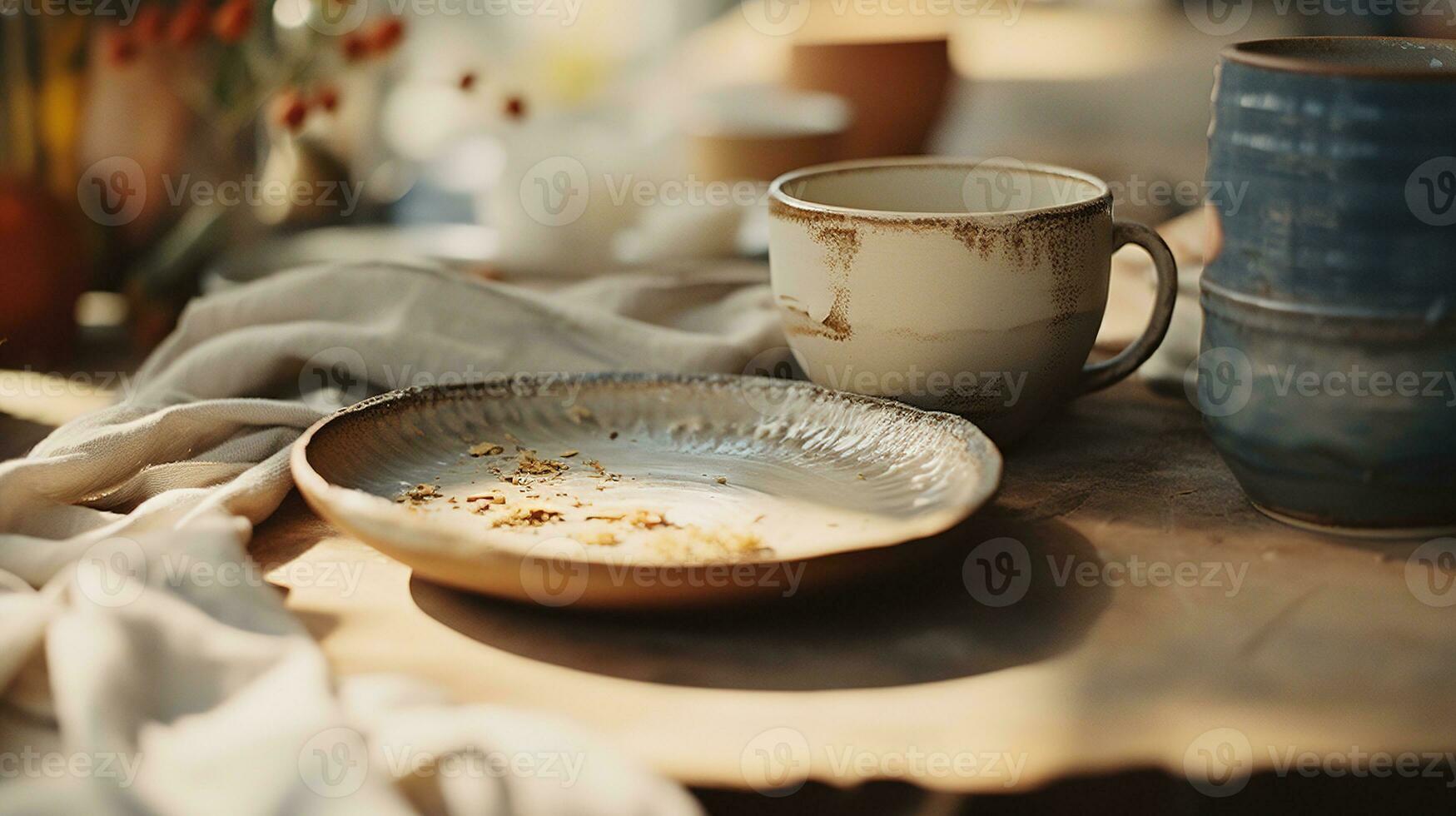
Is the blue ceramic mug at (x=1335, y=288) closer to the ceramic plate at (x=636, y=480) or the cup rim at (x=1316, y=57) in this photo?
the cup rim at (x=1316, y=57)

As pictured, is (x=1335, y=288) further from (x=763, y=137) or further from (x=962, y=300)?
(x=763, y=137)

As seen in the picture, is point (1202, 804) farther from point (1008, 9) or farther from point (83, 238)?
point (1008, 9)

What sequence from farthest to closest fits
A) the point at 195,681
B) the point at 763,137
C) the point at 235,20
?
the point at 763,137, the point at 235,20, the point at 195,681

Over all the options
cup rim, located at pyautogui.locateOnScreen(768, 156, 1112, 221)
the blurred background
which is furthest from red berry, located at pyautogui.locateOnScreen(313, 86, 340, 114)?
cup rim, located at pyautogui.locateOnScreen(768, 156, 1112, 221)

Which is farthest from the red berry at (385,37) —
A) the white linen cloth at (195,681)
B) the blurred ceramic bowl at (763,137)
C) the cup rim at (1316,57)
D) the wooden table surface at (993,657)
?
the cup rim at (1316,57)

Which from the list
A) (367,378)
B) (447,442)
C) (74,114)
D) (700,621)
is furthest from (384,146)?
(700,621)

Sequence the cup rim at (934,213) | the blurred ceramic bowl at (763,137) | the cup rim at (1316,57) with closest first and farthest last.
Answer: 1. the cup rim at (1316,57)
2. the cup rim at (934,213)
3. the blurred ceramic bowl at (763,137)

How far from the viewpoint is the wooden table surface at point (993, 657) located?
0.42 metres

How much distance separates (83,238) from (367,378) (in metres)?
0.38

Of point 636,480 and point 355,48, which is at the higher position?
point 355,48

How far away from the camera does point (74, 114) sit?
41.8 inches

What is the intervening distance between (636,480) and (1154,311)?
273 mm

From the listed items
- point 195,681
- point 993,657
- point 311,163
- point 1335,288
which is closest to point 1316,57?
point 1335,288

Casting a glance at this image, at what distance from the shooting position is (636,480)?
611mm
